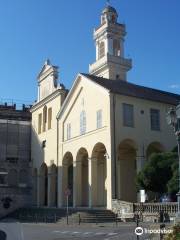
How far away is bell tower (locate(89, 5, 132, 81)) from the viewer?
5691cm

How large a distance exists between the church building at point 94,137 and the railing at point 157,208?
15.5ft

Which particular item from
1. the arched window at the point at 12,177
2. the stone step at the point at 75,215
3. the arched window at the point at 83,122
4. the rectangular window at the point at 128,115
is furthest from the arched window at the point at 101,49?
the stone step at the point at 75,215

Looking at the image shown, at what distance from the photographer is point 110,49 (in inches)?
2275

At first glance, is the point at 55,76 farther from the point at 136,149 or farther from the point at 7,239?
the point at 7,239

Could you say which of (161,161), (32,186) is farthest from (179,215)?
(32,186)

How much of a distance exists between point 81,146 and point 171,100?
33.6ft

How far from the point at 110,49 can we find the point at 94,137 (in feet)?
69.7

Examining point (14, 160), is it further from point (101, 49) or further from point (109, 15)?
point (109, 15)

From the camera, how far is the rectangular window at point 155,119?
132ft

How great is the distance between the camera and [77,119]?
4406 cm

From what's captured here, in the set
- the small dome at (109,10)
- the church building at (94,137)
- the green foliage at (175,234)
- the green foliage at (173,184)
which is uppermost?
the small dome at (109,10)

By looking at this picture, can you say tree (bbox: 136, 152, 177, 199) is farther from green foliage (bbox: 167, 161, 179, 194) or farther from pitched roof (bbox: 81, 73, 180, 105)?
pitched roof (bbox: 81, 73, 180, 105)

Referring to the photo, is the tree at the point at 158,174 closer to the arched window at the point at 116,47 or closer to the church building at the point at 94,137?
the church building at the point at 94,137

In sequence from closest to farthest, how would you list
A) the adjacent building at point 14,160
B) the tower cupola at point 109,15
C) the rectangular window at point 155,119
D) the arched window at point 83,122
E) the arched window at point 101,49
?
the rectangular window at point 155,119 → the arched window at point 83,122 → the adjacent building at point 14,160 → the arched window at point 101,49 → the tower cupola at point 109,15
